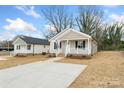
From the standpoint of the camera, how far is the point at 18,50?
96.3ft

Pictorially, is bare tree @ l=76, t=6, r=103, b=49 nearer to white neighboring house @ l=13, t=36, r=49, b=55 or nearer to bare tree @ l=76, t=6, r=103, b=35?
bare tree @ l=76, t=6, r=103, b=35

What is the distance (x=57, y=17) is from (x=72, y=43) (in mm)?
16501

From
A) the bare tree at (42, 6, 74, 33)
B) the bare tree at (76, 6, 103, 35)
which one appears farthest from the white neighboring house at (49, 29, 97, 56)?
the bare tree at (76, 6, 103, 35)

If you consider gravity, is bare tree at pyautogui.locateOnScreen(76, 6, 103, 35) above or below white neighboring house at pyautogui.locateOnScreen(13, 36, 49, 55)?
above

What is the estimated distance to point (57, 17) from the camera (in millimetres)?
37781

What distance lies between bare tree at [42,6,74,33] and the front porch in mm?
14617

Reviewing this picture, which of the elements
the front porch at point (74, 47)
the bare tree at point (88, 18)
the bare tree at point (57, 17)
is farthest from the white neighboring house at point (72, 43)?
the bare tree at point (88, 18)

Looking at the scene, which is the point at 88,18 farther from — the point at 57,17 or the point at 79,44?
the point at 79,44

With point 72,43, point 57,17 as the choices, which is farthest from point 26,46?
point 57,17

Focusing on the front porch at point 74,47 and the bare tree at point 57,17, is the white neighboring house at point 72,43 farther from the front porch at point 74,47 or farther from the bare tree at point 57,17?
the bare tree at point 57,17

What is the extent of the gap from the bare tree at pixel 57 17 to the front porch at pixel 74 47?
14.6 m

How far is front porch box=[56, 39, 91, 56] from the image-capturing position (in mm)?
20453
